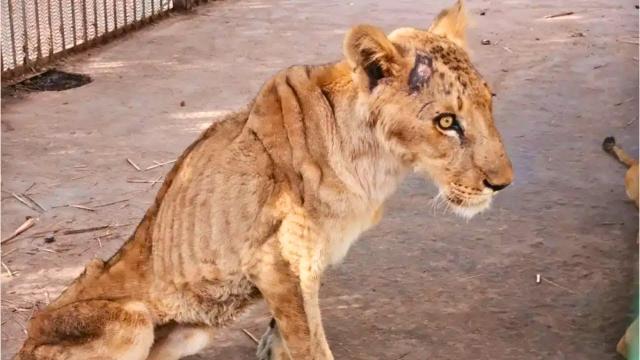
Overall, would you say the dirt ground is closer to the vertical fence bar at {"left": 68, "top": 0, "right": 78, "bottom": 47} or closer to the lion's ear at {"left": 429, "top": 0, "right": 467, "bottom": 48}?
the vertical fence bar at {"left": 68, "top": 0, "right": 78, "bottom": 47}

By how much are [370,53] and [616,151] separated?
303 centimetres

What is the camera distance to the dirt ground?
3.74 metres

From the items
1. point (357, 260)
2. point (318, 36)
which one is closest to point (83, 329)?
point (357, 260)

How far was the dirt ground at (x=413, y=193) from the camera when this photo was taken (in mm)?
3742

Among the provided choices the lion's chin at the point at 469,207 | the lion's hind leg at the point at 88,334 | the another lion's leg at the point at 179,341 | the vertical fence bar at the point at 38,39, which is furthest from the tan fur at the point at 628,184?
the vertical fence bar at the point at 38,39

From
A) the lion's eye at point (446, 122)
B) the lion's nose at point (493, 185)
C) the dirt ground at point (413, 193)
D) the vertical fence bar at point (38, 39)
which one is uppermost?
the lion's eye at point (446, 122)

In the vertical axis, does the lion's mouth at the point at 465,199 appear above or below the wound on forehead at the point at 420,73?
below

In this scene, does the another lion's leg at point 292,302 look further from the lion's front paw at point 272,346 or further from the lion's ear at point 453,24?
the lion's ear at point 453,24

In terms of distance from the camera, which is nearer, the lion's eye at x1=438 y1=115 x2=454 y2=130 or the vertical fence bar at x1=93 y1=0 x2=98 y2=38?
the lion's eye at x1=438 y1=115 x2=454 y2=130

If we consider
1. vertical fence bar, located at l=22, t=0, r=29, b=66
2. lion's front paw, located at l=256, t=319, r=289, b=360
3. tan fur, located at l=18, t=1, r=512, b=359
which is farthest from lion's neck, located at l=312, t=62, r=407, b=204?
vertical fence bar, located at l=22, t=0, r=29, b=66

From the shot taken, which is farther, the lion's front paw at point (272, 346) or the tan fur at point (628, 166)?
the tan fur at point (628, 166)

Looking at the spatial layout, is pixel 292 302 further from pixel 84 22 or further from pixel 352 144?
pixel 84 22

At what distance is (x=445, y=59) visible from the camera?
274 cm

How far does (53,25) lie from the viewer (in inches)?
279
